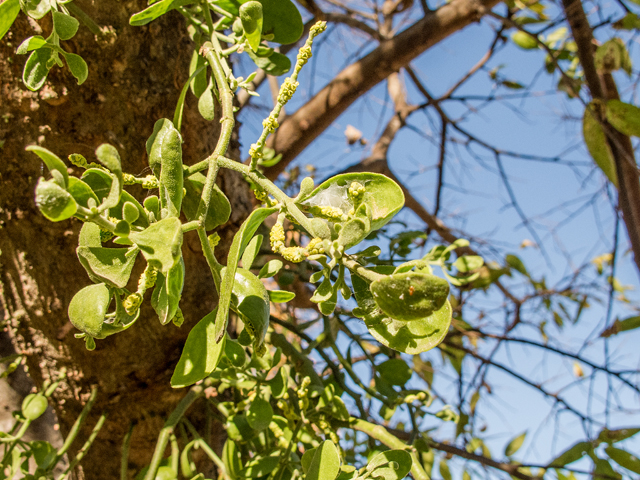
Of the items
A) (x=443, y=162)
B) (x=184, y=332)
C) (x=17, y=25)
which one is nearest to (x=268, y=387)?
(x=184, y=332)

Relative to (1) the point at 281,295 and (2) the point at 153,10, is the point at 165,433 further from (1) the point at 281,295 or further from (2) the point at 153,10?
(2) the point at 153,10

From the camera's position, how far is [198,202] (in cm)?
39

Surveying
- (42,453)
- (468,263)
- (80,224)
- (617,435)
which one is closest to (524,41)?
(468,263)

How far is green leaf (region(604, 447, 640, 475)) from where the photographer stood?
734mm

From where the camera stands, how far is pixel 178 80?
71 centimetres

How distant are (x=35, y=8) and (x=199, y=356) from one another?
36 cm

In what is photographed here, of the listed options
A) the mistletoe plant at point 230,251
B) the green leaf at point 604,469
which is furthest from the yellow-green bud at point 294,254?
the green leaf at point 604,469

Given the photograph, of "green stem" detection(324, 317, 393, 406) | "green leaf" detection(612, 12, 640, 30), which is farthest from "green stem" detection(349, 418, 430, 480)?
"green leaf" detection(612, 12, 640, 30)

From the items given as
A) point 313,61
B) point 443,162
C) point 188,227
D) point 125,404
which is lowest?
point 125,404

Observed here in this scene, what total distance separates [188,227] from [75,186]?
7cm

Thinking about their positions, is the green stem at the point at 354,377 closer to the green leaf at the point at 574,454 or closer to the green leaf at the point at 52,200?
the green leaf at the point at 574,454

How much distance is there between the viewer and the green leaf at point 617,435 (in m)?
0.82

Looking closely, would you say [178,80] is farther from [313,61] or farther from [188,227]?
[313,61]

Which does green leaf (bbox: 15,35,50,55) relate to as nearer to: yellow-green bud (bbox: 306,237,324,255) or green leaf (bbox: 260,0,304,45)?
green leaf (bbox: 260,0,304,45)
